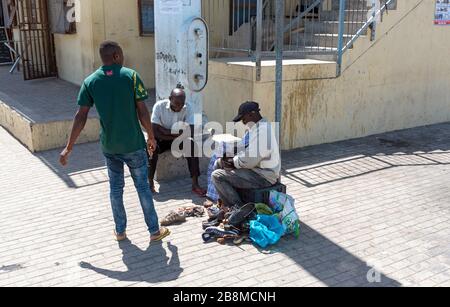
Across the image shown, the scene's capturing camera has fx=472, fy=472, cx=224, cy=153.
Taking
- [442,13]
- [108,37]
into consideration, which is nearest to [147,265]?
[108,37]

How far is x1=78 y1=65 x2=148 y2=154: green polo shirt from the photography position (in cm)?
371

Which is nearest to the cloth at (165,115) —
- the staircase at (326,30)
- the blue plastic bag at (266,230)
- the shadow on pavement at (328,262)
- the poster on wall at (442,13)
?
the blue plastic bag at (266,230)

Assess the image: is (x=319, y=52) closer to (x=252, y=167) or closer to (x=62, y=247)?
(x=252, y=167)

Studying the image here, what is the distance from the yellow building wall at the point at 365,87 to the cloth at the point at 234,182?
2107mm

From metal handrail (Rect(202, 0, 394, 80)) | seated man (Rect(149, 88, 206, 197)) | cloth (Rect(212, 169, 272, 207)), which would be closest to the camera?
cloth (Rect(212, 169, 272, 207))

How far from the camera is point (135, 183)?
4051mm

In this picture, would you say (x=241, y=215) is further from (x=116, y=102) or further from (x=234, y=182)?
(x=116, y=102)

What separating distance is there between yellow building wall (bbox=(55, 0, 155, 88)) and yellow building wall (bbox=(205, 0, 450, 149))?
A: 3.19 m

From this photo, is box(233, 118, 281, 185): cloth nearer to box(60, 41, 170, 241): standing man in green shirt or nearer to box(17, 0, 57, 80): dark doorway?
box(60, 41, 170, 241): standing man in green shirt

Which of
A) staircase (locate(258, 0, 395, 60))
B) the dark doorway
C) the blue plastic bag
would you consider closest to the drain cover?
staircase (locate(258, 0, 395, 60))

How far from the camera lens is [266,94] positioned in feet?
21.0

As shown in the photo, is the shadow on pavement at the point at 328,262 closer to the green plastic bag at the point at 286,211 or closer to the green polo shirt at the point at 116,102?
the green plastic bag at the point at 286,211

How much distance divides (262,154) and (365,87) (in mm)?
3776

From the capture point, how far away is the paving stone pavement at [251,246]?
11.8 feet
